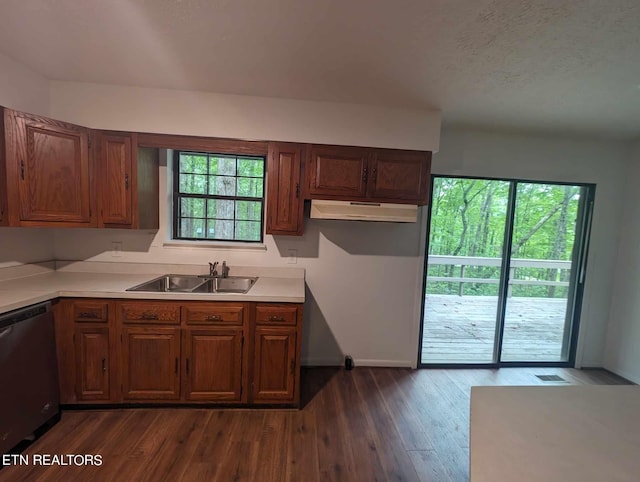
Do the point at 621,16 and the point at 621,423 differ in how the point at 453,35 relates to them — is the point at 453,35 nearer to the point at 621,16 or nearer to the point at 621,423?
the point at 621,16

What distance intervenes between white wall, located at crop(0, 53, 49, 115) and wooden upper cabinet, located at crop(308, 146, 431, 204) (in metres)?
2.16

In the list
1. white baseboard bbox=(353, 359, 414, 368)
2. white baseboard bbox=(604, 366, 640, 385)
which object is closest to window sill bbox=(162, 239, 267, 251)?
white baseboard bbox=(353, 359, 414, 368)

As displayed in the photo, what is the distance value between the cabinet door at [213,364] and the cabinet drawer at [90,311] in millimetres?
607

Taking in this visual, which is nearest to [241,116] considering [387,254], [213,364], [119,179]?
[119,179]

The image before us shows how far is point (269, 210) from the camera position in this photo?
250 centimetres

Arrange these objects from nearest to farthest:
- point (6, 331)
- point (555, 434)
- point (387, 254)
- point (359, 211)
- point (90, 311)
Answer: point (555, 434), point (6, 331), point (90, 311), point (359, 211), point (387, 254)

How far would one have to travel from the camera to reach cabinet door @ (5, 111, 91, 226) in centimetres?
198

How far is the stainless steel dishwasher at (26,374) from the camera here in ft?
5.54

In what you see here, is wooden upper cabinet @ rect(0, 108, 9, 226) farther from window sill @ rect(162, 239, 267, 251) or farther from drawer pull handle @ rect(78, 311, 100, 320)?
window sill @ rect(162, 239, 267, 251)

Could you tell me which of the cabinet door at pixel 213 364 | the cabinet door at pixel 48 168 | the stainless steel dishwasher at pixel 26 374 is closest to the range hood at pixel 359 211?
the cabinet door at pixel 213 364

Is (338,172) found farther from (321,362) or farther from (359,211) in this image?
(321,362)

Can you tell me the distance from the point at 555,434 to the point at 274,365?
5.84ft

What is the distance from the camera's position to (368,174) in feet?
8.22

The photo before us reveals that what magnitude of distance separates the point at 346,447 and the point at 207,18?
2.73 m
